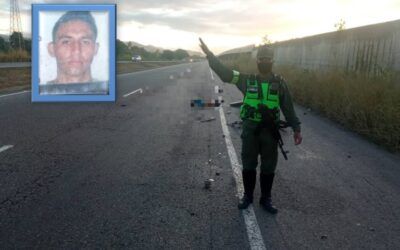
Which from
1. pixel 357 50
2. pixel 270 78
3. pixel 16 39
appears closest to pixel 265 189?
pixel 270 78

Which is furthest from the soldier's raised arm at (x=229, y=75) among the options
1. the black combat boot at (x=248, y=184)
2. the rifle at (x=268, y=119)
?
the black combat boot at (x=248, y=184)

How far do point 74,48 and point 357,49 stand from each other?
36.0ft

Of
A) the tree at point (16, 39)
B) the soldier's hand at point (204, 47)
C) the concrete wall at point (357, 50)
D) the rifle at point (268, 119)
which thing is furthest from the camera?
the tree at point (16, 39)

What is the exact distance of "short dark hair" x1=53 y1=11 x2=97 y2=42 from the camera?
928cm

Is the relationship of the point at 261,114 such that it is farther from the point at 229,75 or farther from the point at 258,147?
the point at 229,75

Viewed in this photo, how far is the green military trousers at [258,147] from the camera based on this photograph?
16.1 ft

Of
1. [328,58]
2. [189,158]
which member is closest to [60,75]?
[189,158]

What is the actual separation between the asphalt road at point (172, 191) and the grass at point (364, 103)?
591 millimetres

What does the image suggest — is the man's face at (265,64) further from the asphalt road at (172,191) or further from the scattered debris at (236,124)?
the scattered debris at (236,124)

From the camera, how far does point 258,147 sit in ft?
16.4

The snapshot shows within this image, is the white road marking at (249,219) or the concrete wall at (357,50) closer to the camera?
the white road marking at (249,219)

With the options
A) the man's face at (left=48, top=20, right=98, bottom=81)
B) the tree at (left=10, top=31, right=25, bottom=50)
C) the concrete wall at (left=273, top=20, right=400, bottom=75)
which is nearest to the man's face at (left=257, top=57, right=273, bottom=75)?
the man's face at (left=48, top=20, right=98, bottom=81)

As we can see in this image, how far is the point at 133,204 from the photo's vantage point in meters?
4.90

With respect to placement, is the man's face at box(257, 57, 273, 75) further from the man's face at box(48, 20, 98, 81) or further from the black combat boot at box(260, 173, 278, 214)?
the man's face at box(48, 20, 98, 81)
